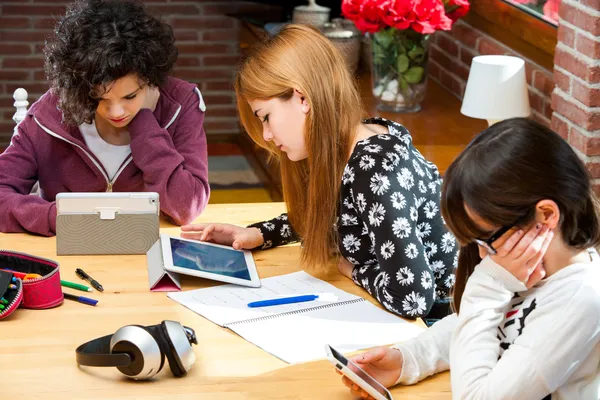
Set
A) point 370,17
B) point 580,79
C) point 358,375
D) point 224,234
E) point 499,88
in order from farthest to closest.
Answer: point 370,17, point 499,88, point 580,79, point 224,234, point 358,375

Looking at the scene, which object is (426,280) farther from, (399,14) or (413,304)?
(399,14)

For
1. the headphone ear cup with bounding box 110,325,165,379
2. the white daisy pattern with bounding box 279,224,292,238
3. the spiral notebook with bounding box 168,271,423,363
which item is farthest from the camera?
the white daisy pattern with bounding box 279,224,292,238

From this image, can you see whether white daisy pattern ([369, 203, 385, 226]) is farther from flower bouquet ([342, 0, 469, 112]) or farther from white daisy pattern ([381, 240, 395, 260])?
flower bouquet ([342, 0, 469, 112])

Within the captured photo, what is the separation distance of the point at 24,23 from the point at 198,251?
12.5ft

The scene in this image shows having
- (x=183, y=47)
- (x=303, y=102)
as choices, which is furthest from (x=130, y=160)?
(x=183, y=47)

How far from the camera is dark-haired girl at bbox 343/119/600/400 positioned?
125cm

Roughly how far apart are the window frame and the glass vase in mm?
315

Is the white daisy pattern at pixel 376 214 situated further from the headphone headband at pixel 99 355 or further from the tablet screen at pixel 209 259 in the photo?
the headphone headband at pixel 99 355

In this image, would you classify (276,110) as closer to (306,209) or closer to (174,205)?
(306,209)

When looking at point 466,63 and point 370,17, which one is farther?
point 466,63

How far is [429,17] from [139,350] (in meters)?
2.02

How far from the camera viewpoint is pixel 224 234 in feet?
6.55

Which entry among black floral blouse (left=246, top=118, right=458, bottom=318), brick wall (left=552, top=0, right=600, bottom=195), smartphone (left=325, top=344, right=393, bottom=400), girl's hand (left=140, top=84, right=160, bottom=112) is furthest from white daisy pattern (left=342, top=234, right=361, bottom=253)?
brick wall (left=552, top=0, right=600, bottom=195)

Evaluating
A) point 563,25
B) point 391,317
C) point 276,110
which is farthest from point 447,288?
point 563,25
